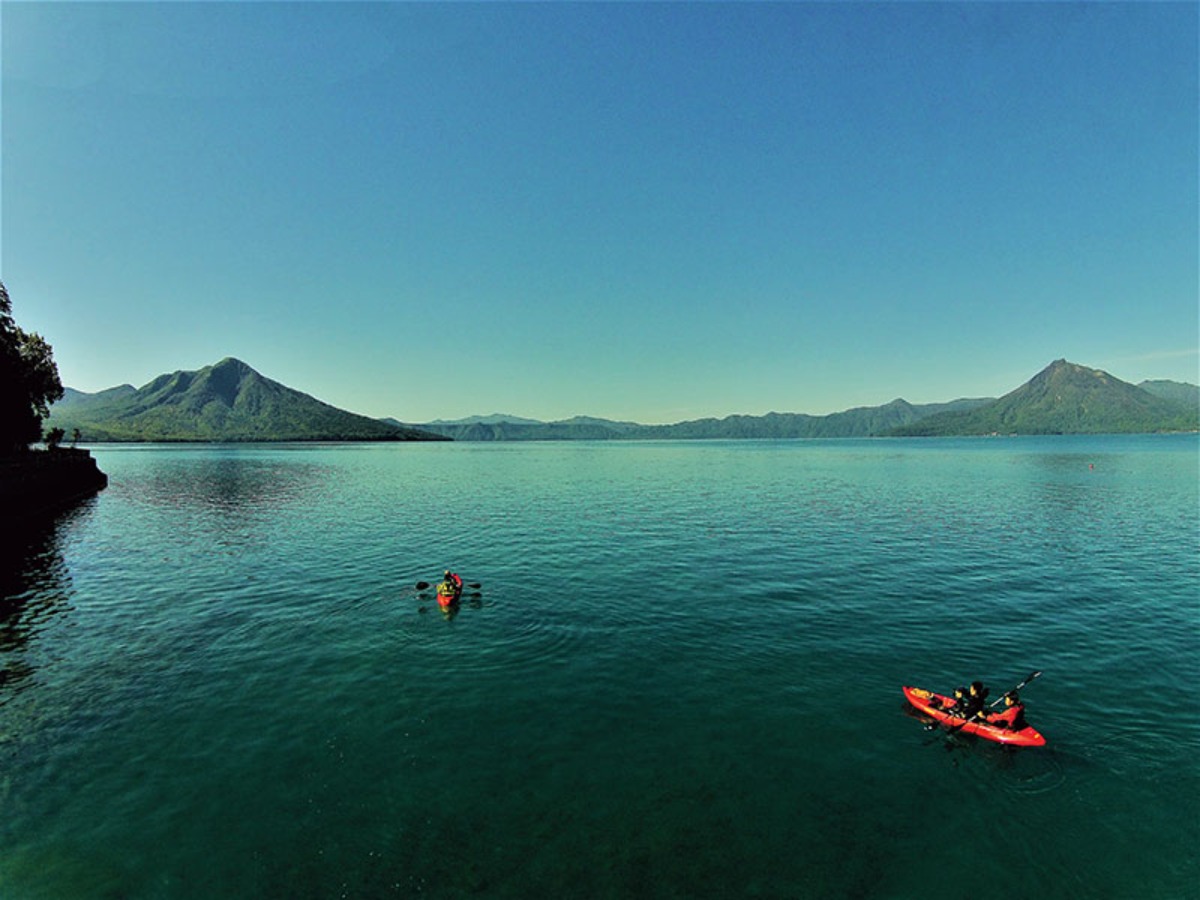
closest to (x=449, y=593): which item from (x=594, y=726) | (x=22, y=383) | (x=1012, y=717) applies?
(x=594, y=726)

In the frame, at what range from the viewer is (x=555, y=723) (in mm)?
19500

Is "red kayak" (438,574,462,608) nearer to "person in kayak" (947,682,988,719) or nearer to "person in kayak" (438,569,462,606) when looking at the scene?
"person in kayak" (438,569,462,606)

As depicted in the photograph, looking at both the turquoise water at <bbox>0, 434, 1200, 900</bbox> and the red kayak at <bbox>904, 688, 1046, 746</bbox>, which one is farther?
the red kayak at <bbox>904, 688, 1046, 746</bbox>

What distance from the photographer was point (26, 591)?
35.3 meters

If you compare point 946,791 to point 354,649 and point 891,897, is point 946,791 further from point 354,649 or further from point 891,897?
point 354,649

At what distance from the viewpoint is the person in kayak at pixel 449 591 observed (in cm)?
3134

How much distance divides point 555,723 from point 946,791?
13001 millimetres

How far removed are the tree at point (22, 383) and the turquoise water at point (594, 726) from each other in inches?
1623

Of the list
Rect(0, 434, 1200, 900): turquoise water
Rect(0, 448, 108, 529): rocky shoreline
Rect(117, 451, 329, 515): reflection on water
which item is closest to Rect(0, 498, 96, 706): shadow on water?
Rect(0, 434, 1200, 900): turquoise water

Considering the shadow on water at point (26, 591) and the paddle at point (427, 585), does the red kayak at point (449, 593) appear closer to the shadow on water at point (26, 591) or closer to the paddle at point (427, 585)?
the paddle at point (427, 585)

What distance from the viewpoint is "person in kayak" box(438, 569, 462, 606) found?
3134cm

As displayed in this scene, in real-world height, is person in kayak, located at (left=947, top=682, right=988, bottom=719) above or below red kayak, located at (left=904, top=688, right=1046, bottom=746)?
above

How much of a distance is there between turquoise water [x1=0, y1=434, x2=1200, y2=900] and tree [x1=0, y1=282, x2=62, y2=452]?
1623 inches

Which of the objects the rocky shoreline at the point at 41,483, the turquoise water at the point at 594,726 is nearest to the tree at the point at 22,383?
the rocky shoreline at the point at 41,483
